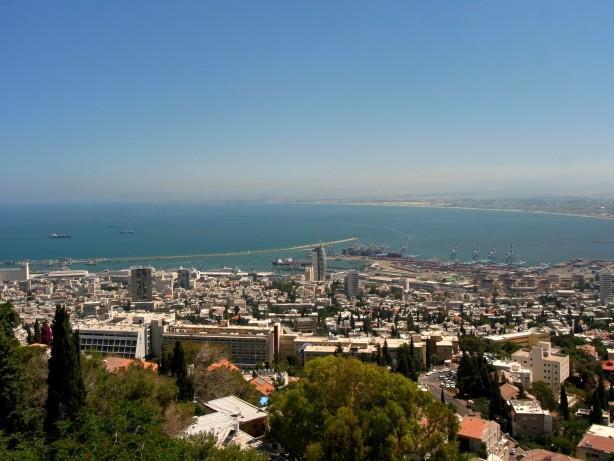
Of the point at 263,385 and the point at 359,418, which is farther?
the point at 263,385

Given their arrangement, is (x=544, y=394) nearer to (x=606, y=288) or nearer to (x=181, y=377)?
(x=181, y=377)

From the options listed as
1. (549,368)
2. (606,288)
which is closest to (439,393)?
(549,368)

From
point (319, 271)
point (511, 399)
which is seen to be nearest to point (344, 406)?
point (511, 399)

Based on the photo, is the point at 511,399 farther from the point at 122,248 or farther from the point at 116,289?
the point at 122,248

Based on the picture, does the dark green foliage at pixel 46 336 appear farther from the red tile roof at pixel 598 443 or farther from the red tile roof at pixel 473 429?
the red tile roof at pixel 598 443

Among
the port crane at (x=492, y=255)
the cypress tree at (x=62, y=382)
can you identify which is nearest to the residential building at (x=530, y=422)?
the cypress tree at (x=62, y=382)
